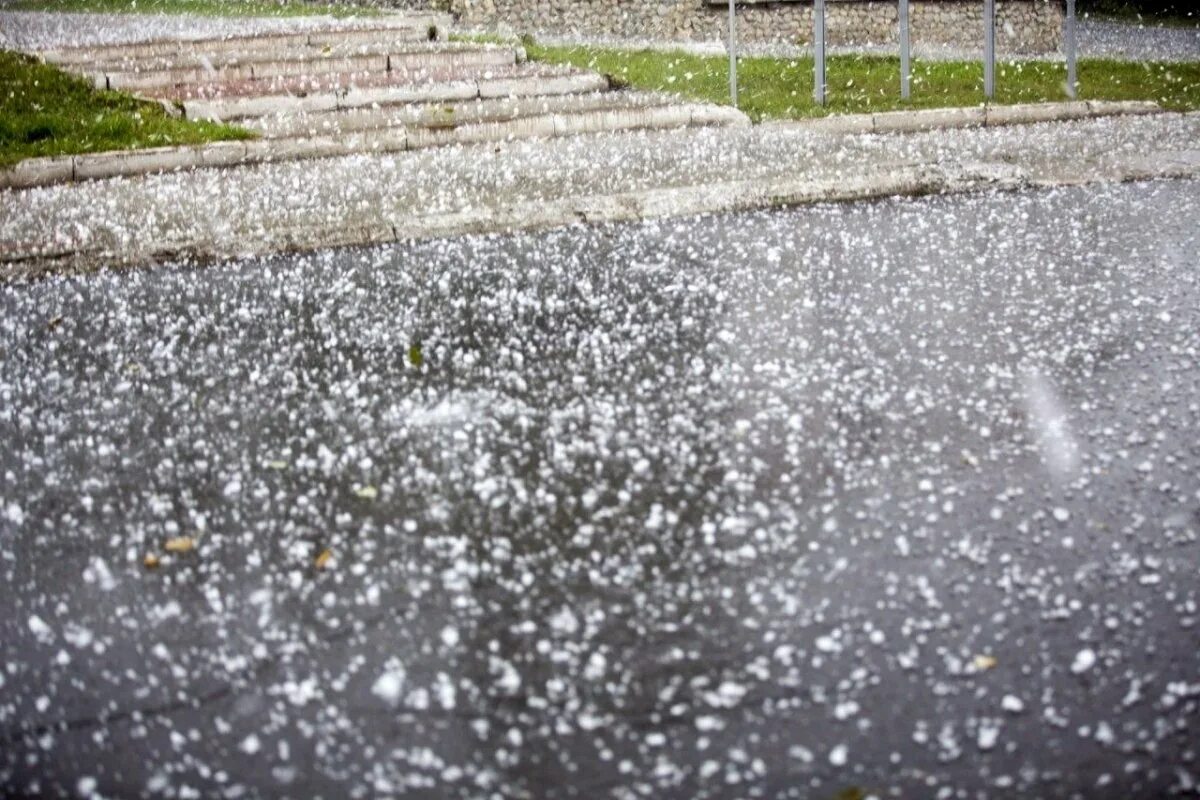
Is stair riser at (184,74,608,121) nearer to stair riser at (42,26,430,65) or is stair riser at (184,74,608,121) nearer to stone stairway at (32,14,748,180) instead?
stone stairway at (32,14,748,180)

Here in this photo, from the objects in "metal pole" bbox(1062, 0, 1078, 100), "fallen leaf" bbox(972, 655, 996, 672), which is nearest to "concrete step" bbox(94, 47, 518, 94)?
"metal pole" bbox(1062, 0, 1078, 100)

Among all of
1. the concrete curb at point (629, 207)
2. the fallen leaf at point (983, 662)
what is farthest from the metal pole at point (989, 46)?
the fallen leaf at point (983, 662)

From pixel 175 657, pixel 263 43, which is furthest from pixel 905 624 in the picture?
pixel 263 43

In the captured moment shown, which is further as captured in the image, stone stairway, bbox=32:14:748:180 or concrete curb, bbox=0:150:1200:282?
stone stairway, bbox=32:14:748:180

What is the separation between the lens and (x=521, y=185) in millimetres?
6383

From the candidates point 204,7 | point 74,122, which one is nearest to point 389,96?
point 74,122

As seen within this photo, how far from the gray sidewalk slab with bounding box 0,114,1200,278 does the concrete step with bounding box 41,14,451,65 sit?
4.54 m

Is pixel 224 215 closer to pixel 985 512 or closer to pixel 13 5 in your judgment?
pixel 985 512

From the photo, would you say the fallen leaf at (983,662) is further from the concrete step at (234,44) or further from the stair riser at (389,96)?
the concrete step at (234,44)

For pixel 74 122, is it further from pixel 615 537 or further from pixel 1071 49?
pixel 1071 49

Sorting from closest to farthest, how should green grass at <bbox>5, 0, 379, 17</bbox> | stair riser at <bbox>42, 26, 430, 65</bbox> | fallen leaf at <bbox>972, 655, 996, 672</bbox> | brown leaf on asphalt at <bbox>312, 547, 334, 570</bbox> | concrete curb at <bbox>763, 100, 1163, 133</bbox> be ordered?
fallen leaf at <bbox>972, 655, 996, 672</bbox> < brown leaf on asphalt at <bbox>312, 547, 334, 570</bbox> < concrete curb at <bbox>763, 100, 1163, 133</bbox> < stair riser at <bbox>42, 26, 430, 65</bbox> < green grass at <bbox>5, 0, 379, 17</bbox>

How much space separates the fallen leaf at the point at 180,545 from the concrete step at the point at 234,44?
9.25 meters

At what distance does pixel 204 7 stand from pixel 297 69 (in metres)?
9.22

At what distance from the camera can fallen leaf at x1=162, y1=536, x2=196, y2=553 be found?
9.10 feet
